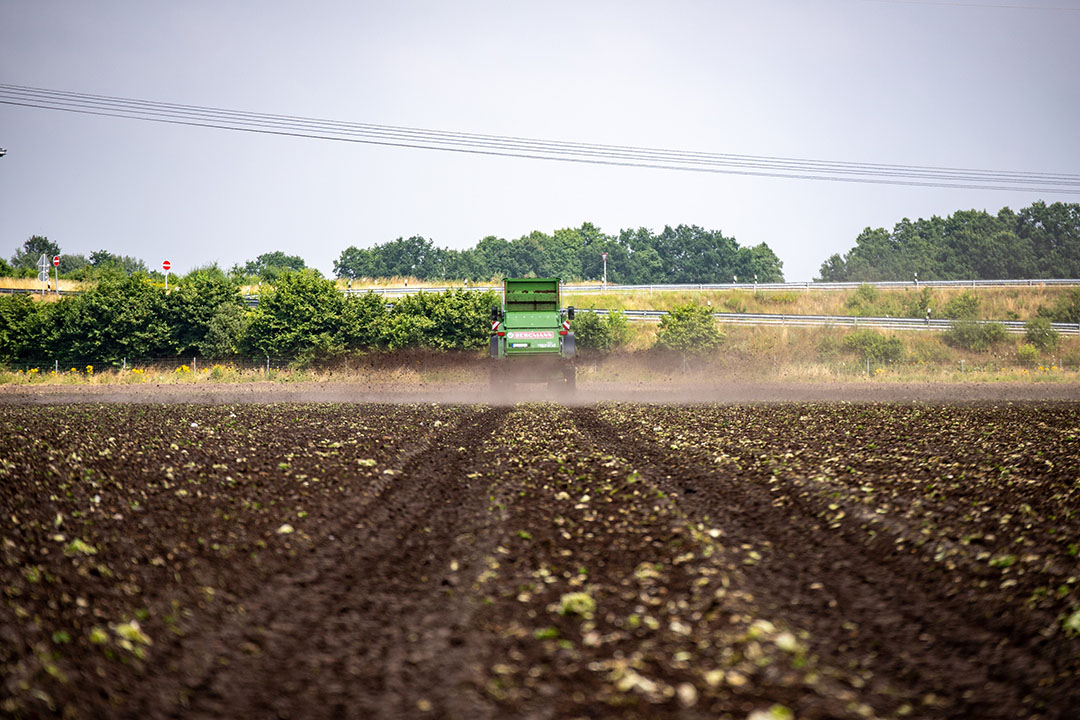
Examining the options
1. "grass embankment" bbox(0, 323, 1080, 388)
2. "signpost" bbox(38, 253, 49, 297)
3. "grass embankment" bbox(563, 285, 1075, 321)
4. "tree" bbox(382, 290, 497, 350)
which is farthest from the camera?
"grass embankment" bbox(563, 285, 1075, 321)

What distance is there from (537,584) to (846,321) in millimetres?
57607

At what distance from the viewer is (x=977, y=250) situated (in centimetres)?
11562

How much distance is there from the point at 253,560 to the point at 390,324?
42.4 metres

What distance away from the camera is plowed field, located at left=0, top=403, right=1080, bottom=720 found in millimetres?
6363

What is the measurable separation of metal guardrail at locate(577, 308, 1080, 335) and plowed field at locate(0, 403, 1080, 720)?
4456cm

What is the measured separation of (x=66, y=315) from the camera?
51.5 m

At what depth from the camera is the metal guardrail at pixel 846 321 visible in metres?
59.5

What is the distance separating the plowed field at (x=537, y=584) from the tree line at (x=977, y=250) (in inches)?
4208

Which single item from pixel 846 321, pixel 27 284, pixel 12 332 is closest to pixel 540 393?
pixel 846 321

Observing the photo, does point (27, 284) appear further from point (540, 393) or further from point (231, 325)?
point (540, 393)

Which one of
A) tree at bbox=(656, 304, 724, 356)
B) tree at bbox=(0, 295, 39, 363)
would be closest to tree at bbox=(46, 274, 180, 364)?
tree at bbox=(0, 295, 39, 363)

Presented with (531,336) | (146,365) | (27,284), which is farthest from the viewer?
(27,284)

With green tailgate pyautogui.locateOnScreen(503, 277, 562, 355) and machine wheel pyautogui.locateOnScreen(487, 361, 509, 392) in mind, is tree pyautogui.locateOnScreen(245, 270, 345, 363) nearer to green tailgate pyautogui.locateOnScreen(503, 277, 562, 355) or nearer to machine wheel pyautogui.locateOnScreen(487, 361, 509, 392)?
machine wheel pyautogui.locateOnScreen(487, 361, 509, 392)

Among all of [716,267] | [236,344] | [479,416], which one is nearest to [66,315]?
[236,344]
